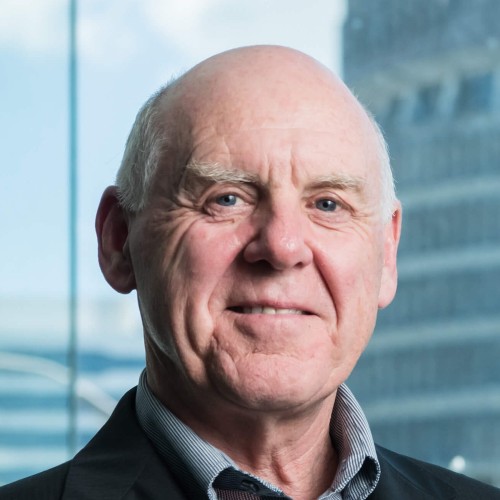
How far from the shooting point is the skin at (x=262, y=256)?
4.94ft

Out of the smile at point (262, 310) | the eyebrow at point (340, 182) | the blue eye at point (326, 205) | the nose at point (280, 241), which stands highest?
the eyebrow at point (340, 182)

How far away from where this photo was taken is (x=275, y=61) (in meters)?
1.62

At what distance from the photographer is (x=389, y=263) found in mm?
1697

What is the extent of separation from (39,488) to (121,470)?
10cm

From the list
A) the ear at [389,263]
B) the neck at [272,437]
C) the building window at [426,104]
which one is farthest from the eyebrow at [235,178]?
the building window at [426,104]

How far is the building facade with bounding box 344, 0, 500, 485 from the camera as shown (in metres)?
5.32

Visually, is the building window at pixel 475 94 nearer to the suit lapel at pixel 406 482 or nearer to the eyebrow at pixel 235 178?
the suit lapel at pixel 406 482

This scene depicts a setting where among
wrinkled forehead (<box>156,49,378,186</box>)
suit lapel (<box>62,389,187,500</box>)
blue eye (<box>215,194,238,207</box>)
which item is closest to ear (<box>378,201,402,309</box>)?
wrinkled forehead (<box>156,49,378,186</box>)

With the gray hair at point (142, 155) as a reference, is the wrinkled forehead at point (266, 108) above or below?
above

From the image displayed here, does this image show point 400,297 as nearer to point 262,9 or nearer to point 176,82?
point 262,9

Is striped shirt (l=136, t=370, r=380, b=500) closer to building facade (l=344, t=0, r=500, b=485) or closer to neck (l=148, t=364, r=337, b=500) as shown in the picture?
neck (l=148, t=364, r=337, b=500)

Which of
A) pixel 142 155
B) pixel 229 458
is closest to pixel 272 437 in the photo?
pixel 229 458

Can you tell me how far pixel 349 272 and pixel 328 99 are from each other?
223 millimetres

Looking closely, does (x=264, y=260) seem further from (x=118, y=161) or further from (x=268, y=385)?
(x=118, y=161)
